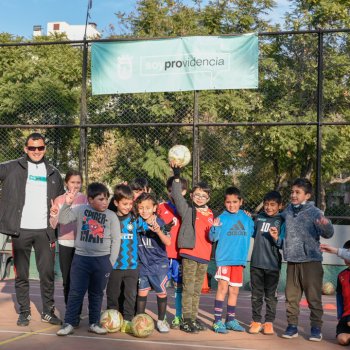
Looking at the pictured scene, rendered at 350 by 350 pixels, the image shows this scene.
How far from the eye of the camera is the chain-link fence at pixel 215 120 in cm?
1705

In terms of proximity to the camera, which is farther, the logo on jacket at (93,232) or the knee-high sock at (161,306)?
the knee-high sock at (161,306)

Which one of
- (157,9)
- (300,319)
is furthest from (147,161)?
(300,319)

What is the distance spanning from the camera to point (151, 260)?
715 centimetres

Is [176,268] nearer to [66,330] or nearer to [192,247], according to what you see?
[192,247]

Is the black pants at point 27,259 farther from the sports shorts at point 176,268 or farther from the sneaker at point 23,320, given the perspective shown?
the sports shorts at point 176,268

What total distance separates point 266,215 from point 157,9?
16917 mm

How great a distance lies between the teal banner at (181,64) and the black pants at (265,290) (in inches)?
177

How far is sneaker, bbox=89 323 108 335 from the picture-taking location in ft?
22.7

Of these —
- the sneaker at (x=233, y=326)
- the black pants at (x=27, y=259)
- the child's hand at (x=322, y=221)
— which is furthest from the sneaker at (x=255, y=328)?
the black pants at (x=27, y=259)

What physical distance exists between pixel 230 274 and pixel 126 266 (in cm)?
121

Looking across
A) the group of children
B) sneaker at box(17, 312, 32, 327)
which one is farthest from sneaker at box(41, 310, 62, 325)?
the group of children

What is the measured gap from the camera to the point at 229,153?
61.5 feet

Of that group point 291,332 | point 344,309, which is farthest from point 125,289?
point 344,309

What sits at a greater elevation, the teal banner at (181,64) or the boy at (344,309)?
the teal banner at (181,64)
